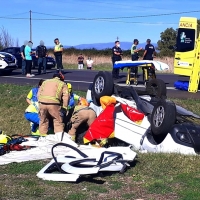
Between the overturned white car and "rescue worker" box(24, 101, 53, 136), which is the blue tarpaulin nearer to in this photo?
the overturned white car

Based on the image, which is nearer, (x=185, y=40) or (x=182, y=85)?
(x=182, y=85)

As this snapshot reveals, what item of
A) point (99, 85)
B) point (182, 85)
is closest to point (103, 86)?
point (99, 85)

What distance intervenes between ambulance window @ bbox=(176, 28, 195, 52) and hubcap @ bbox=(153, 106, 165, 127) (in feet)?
34.0

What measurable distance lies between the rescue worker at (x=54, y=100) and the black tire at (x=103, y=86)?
2.32 ft

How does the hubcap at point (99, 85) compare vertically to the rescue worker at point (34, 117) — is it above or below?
above

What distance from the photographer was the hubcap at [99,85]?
388 inches

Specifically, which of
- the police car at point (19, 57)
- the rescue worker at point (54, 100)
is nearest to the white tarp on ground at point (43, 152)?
the rescue worker at point (54, 100)

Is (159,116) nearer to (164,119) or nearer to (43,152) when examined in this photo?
(164,119)

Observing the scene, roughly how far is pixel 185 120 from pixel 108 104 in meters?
1.41

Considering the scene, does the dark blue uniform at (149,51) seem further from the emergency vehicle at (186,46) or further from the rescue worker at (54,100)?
the rescue worker at (54,100)

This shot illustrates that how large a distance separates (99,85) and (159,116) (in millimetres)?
2360

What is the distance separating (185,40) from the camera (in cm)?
1806

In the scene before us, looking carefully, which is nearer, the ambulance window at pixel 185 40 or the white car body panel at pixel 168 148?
the white car body panel at pixel 168 148

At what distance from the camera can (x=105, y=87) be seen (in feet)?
31.6
